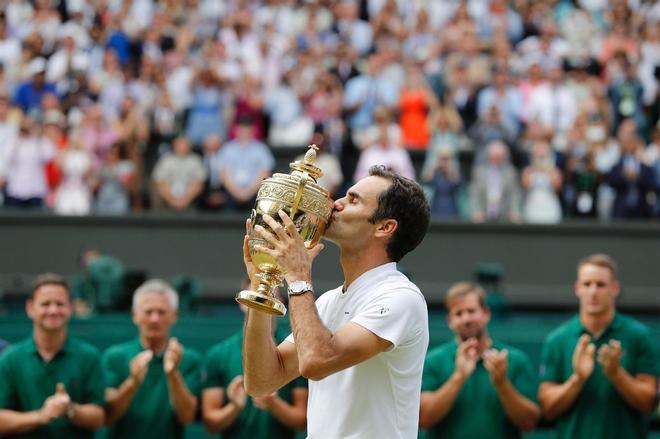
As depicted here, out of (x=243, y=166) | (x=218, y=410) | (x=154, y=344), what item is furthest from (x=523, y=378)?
(x=243, y=166)

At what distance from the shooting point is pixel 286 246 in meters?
4.02

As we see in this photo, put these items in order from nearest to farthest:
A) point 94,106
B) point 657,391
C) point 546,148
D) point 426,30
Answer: point 657,391
point 546,148
point 94,106
point 426,30

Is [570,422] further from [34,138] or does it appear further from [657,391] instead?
[34,138]

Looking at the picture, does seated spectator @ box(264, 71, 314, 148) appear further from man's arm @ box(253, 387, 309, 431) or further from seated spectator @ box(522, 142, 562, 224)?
man's arm @ box(253, 387, 309, 431)

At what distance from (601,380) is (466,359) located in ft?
2.97

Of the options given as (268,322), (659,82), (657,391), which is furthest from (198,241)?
(268,322)

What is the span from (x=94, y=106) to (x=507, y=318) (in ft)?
19.1

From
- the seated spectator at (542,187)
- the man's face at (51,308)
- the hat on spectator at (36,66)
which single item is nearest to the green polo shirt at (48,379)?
the man's face at (51,308)

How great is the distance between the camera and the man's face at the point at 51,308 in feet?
24.3

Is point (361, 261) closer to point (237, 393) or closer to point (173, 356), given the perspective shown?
point (173, 356)

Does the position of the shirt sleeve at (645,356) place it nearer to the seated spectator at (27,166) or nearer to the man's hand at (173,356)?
the man's hand at (173,356)

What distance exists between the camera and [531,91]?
14852 millimetres

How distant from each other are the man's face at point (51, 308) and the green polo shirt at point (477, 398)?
91.6 inches

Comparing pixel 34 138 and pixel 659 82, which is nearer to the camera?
pixel 34 138
